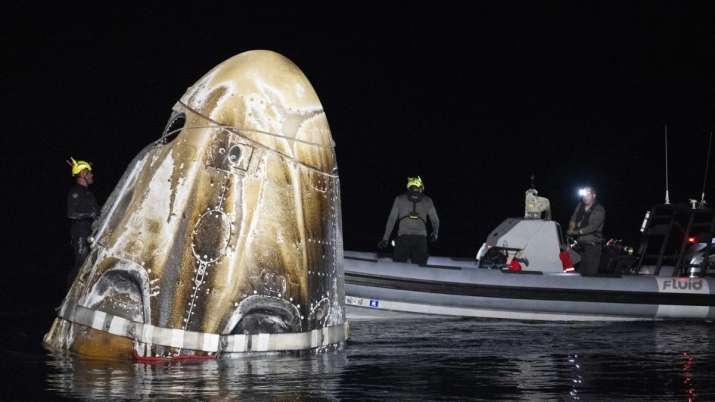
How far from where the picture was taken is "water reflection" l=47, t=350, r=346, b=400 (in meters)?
7.59

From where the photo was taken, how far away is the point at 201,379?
25.9ft

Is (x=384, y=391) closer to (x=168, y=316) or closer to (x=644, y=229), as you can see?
(x=168, y=316)

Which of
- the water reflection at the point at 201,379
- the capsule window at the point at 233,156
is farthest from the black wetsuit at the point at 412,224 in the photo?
the capsule window at the point at 233,156

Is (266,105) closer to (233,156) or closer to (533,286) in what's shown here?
(233,156)

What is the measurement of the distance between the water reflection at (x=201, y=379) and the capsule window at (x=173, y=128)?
1.50 m

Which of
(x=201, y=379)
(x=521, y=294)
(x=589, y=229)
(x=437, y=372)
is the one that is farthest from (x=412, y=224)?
(x=201, y=379)

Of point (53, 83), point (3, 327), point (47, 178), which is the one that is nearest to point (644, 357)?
point (3, 327)

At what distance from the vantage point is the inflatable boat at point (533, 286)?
13.9m

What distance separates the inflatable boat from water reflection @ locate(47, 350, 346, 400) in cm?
544

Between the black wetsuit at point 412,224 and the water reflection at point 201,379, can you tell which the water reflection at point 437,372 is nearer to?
the water reflection at point 201,379

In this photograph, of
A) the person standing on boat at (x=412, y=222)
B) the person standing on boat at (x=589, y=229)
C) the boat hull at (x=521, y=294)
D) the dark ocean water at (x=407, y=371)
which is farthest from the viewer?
the person standing on boat at (x=589, y=229)

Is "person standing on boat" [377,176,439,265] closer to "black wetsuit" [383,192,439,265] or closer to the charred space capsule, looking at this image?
"black wetsuit" [383,192,439,265]

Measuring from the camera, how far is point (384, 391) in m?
8.17

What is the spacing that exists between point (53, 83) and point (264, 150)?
8749cm
